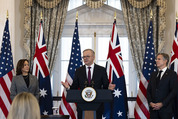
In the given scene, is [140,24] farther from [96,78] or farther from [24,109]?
[24,109]

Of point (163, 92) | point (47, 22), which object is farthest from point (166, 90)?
point (47, 22)

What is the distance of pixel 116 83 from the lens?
6.47m

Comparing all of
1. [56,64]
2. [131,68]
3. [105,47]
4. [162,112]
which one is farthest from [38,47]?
[162,112]

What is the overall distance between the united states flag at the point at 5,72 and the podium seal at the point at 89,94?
8.21 feet

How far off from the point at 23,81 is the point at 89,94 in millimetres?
1768

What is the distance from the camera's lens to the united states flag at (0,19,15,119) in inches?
251

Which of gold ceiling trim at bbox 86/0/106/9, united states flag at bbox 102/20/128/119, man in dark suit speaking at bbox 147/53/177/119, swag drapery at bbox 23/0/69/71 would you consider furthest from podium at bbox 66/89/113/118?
gold ceiling trim at bbox 86/0/106/9

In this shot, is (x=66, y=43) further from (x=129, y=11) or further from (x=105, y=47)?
(x=129, y=11)

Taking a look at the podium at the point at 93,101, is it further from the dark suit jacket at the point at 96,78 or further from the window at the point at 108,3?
the window at the point at 108,3

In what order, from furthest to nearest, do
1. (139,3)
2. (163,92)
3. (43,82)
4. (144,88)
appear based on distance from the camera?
(139,3), (43,82), (144,88), (163,92)

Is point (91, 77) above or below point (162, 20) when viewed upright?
below

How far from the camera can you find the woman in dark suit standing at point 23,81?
5738 millimetres

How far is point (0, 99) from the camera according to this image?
6363mm

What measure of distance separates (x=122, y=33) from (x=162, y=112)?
271cm
